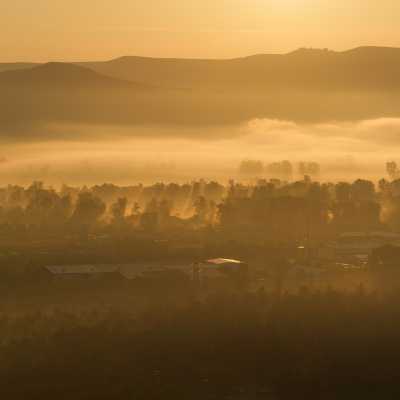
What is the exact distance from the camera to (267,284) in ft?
94.1

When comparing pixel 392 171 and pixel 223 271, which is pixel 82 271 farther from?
pixel 392 171

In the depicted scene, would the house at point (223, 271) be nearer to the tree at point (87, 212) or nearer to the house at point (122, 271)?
the house at point (122, 271)

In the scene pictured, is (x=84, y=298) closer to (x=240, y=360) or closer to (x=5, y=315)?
(x=5, y=315)

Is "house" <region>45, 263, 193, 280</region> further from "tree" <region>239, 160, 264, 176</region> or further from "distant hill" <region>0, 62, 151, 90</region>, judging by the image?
"distant hill" <region>0, 62, 151, 90</region>

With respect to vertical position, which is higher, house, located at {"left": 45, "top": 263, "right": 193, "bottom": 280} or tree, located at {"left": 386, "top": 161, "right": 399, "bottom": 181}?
tree, located at {"left": 386, "top": 161, "right": 399, "bottom": 181}

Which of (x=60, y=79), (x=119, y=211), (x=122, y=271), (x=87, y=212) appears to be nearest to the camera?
(x=122, y=271)

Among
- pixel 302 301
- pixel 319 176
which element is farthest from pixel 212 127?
pixel 302 301

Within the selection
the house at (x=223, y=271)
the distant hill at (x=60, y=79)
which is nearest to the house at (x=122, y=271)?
the house at (x=223, y=271)

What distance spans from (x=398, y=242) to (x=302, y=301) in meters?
14.9

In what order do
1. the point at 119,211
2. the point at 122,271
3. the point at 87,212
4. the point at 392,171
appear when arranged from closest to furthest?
the point at 122,271 < the point at 87,212 < the point at 119,211 < the point at 392,171

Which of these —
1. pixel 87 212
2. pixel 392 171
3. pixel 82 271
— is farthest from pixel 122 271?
pixel 392 171

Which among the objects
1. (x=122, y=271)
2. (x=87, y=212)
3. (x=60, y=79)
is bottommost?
(x=122, y=271)

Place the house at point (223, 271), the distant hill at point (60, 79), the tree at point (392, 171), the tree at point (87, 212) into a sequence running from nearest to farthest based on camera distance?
1. the house at point (223, 271)
2. the tree at point (87, 212)
3. the tree at point (392, 171)
4. the distant hill at point (60, 79)

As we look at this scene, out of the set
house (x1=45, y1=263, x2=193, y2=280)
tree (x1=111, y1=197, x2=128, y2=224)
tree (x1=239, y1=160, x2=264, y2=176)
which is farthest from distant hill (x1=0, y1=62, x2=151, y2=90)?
house (x1=45, y1=263, x2=193, y2=280)
